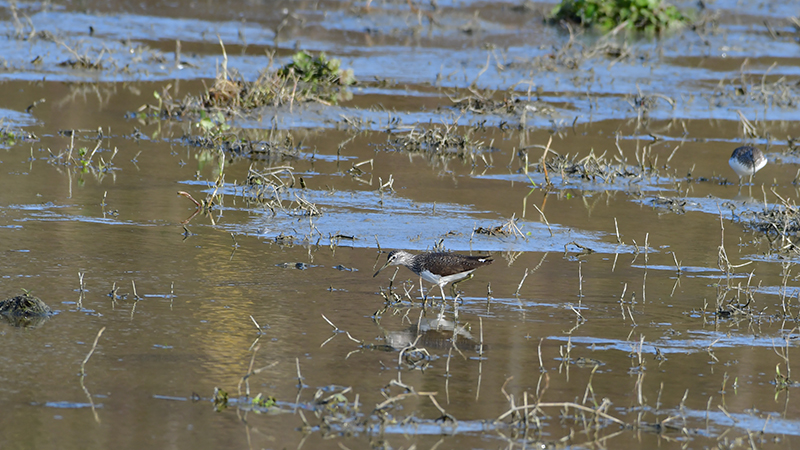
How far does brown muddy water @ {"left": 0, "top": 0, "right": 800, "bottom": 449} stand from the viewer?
6.26m

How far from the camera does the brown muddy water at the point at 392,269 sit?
626 cm

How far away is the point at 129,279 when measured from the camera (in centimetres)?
871

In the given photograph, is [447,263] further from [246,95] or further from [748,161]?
[246,95]

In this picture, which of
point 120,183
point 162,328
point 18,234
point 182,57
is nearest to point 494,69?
point 182,57

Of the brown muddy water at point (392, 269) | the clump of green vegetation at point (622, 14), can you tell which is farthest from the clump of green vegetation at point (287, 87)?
the clump of green vegetation at point (622, 14)

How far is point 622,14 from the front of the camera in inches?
1020

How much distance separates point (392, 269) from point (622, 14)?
1794 cm

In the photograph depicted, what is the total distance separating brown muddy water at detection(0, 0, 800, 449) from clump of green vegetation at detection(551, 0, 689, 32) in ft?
16.3

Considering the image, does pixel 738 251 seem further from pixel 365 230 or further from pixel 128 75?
pixel 128 75

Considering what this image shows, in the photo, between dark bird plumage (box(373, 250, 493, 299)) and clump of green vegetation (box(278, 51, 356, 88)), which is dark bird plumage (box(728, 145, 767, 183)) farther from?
clump of green vegetation (box(278, 51, 356, 88))

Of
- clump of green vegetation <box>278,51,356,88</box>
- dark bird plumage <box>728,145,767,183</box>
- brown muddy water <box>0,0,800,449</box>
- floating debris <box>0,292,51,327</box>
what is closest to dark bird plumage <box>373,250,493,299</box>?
brown muddy water <box>0,0,800,449</box>

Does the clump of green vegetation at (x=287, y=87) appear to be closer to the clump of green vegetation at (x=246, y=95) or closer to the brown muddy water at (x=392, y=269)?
the clump of green vegetation at (x=246, y=95)

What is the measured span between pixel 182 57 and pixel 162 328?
562 inches

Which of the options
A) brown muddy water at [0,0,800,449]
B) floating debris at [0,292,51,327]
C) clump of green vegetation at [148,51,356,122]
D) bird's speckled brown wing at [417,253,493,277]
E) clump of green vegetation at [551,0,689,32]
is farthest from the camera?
clump of green vegetation at [551,0,689,32]
